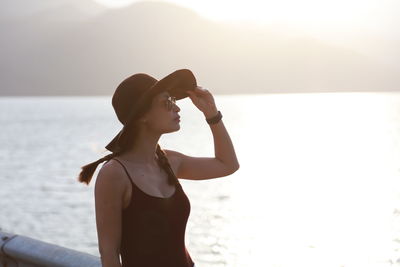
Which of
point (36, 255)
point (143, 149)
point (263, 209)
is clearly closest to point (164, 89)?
point (143, 149)

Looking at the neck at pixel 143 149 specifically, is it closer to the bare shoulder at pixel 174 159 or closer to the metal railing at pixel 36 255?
the bare shoulder at pixel 174 159

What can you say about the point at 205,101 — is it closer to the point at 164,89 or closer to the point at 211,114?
the point at 211,114

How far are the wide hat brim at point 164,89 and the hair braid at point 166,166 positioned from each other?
0.95 feet

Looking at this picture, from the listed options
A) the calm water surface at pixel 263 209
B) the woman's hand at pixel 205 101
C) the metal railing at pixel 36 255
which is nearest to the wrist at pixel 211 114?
the woman's hand at pixel 205 101

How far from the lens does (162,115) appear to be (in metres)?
3.31

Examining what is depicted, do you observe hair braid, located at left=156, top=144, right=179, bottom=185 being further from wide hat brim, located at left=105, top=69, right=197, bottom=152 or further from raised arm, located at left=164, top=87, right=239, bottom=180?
wide hat brim, located at left=105, top=69, right=197, bottom=152

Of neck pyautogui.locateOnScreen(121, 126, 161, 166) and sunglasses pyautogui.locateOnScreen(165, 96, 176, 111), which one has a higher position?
sunglasses pyautogui.locateOnScreen(165, 96, 176, 111)

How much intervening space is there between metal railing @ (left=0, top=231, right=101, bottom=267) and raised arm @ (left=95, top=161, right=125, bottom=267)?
493mm

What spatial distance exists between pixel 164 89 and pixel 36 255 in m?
1.62

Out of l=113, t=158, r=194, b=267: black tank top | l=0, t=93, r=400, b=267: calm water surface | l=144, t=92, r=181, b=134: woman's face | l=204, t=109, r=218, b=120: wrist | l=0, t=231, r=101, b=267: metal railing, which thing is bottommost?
l=0, t=93, r=400, b=267: calm water surface

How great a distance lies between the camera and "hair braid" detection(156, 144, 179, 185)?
133 inches

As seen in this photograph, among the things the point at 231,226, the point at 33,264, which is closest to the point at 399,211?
the point at 231,226

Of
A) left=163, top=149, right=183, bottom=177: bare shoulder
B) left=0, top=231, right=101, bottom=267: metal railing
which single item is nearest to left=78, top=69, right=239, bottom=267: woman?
left=163, top=149, right=183, bottom=177: bare shoulder

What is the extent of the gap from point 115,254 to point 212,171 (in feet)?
2.91
